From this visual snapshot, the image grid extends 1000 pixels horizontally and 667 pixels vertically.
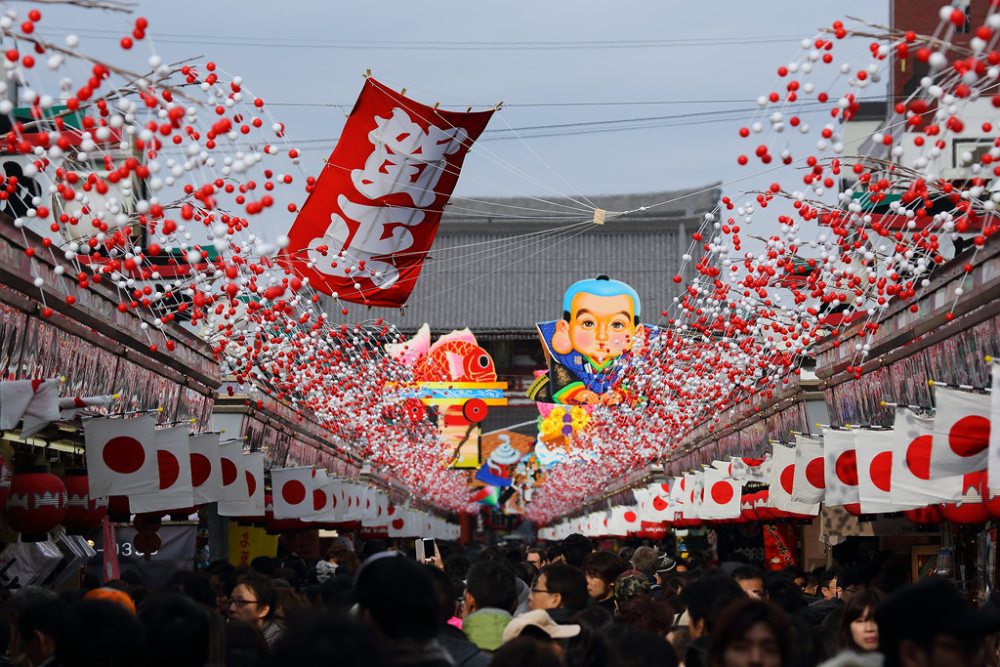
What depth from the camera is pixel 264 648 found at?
5.42m

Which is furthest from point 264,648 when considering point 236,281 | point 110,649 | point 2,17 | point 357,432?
point 357,432

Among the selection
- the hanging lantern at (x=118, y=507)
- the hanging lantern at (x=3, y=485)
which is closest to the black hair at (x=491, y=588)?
the hanging lantern at (x=3, y=485)

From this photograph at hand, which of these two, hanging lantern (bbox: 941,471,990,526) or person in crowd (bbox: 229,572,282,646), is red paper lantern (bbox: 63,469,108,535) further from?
hanging lantern (bbox: 941,471,990,526)

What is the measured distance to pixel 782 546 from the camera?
19516 mm

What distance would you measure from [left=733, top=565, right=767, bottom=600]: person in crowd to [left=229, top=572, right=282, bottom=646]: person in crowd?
2.92 metres

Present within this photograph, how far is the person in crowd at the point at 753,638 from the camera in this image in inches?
171

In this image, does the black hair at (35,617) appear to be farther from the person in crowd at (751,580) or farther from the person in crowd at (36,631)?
the person in crowd at (751,580)

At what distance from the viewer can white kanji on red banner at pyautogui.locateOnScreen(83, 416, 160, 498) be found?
10219 millimetres

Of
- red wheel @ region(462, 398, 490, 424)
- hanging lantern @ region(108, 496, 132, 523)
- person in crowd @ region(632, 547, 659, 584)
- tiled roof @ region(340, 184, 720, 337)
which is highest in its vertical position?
tiled roof @ region(340, 184, 720, 337)

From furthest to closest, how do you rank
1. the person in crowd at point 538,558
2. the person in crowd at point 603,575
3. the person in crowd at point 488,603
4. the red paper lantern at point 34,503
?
the person in crowd at point 538,558
the red paper lantern at point 34,503
the person in crowd at point 603,575
the person in crowd at point 488,603

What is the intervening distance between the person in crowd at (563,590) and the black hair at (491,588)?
1.10 feet

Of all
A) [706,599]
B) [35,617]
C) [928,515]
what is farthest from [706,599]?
[928,515]

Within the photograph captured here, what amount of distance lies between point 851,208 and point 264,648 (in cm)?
521

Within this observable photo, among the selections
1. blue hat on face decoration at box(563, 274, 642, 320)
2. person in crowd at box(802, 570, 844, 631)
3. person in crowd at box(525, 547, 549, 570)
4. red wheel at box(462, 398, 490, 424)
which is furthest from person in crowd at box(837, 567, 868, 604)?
red wheel at box(462, 398, 490, 424)
